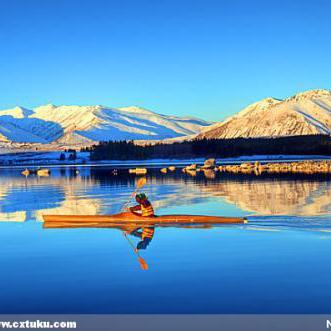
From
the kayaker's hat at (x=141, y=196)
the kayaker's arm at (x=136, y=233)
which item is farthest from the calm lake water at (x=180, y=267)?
the kayaker's hat at (x=141, y=196)

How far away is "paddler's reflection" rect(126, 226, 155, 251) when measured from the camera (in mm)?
24209

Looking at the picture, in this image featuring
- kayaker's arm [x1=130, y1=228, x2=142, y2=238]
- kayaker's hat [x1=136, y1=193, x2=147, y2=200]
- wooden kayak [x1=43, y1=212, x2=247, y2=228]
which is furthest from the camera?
wooden kayak [x1=43, y1=212, x2=247, y2=228]

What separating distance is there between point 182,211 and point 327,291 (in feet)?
65.0

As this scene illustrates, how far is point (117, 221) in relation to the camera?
29547mm

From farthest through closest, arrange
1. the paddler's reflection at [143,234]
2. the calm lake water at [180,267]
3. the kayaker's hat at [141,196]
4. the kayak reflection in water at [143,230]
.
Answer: the kayaker's hat at [141,196] < the kayak reflection in water at [143,230] < the paddler's reflection at [143,234] < the calm lake water at [180,267]

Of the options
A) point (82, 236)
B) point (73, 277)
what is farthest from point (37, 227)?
point (73, 277)

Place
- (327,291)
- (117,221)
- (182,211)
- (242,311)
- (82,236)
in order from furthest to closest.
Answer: (182,211), (117,221), (82,236), (327,291), (242,311)

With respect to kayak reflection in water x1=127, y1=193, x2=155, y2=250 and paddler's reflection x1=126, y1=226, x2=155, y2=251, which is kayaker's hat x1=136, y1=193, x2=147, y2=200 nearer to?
kayak reflection in water x1=127, y1=193, x2=155, y2=250

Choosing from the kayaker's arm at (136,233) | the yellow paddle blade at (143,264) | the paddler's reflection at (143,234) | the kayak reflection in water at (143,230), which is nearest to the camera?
the yellow paddle blade at (143,264)

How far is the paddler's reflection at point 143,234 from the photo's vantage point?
79.4ft

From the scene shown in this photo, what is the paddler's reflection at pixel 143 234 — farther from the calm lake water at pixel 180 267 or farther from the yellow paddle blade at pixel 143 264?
the yellow paddle blade at pixel 143 264

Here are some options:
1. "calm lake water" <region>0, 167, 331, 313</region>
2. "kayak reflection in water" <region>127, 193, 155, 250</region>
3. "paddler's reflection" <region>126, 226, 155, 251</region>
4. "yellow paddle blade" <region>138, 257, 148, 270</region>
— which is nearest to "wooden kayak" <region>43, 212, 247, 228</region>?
"kayak reflection in water" <region>127, 193, 155, 250</region>

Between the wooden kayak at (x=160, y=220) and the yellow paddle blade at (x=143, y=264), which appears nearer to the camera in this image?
the yellow paddle blade at (x=143, y=264)
